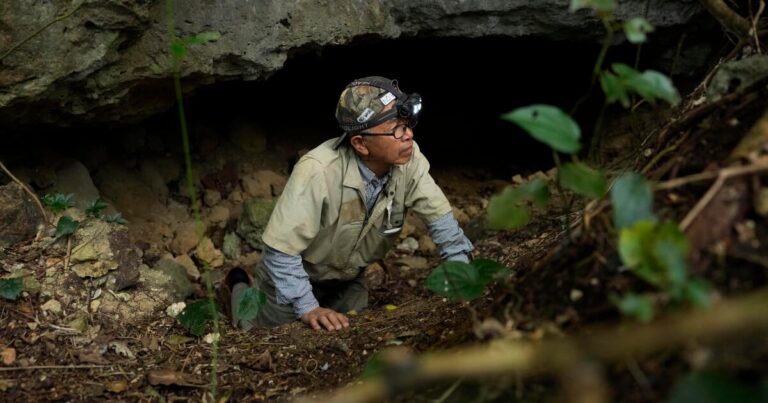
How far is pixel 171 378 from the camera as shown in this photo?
272 cm

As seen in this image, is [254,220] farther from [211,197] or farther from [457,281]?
[457,281]

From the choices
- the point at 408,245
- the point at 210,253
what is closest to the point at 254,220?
the point at 210,253

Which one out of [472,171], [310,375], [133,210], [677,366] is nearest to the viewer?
[677,366]

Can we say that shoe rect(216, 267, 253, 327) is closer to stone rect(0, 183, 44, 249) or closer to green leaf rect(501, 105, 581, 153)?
stone rect(0, 183, 44, 249)

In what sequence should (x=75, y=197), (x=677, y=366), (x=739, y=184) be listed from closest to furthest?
(x=677, y=366), (x=739, y=184), (x=75, y=197)

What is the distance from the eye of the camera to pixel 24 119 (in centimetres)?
345

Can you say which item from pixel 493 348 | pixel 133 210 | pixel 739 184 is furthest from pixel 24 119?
pixel 739 184

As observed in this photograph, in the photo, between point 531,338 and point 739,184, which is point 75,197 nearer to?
point 531,338

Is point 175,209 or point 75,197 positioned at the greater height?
point 75,197

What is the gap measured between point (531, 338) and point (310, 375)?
1.19 meters

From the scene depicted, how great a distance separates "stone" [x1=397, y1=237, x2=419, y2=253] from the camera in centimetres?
480

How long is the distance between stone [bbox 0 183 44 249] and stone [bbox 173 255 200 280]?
42.1 inches

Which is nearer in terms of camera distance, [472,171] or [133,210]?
[133,210]

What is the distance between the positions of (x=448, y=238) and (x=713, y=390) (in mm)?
2250
